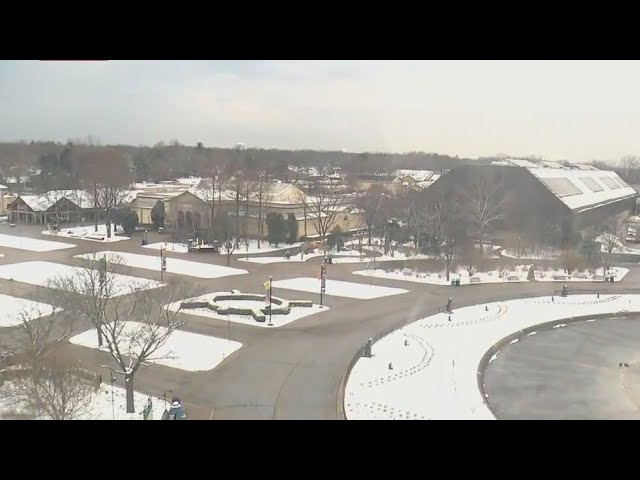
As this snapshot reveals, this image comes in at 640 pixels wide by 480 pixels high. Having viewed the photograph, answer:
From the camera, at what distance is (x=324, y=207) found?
39.6ft

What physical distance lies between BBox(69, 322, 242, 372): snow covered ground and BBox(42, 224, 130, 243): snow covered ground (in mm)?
6563

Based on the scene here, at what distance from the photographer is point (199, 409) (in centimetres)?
369

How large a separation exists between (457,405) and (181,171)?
12.4 metres

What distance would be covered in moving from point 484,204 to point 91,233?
315 inches

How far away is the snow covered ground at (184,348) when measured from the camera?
4516 millimetres

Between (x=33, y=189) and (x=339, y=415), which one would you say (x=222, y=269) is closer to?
(x=339, y=415)

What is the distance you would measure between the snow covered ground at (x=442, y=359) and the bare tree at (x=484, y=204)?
128 inches

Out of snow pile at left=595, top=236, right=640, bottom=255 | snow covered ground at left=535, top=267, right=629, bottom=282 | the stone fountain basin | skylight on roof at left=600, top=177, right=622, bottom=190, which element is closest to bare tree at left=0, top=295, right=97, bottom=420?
the stone fountain basin

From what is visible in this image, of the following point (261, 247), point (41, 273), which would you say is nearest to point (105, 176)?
point (261, 247)

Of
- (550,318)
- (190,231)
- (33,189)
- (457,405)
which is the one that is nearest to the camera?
(457,405)

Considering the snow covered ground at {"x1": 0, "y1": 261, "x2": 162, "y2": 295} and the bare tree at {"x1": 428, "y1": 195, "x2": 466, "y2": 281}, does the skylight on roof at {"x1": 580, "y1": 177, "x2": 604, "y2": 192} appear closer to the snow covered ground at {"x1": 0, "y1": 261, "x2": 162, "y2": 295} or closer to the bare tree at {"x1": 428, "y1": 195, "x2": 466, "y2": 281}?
the bare tree at {"x1": 428, "y1": 195, "x2": 466, "y2": 281}

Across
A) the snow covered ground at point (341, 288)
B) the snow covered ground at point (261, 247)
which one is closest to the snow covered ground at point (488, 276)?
the snow covered ground at point (341, 288)
